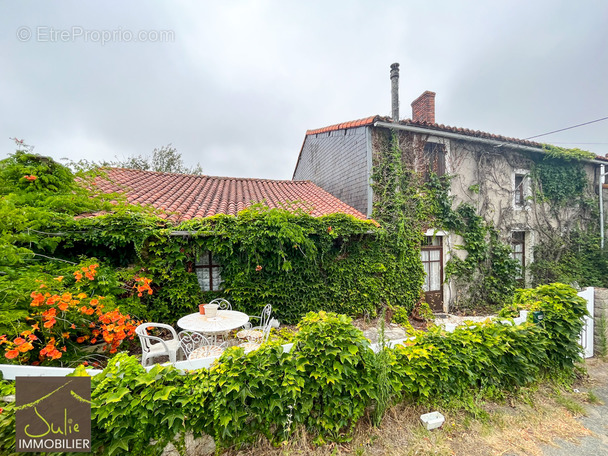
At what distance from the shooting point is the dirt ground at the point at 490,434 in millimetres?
2434

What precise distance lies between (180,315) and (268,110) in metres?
12.4

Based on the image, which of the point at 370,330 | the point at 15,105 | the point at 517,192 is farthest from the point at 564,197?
the point at 15,105

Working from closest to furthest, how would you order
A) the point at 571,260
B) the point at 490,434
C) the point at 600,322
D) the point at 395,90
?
the point at 490,434 → the point at 600,322 → the point at 395,90 → the point at 571,260

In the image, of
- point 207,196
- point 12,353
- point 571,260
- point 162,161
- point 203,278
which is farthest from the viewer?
point 162,161

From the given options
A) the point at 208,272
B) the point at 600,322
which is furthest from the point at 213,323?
Result: the point at 600,322

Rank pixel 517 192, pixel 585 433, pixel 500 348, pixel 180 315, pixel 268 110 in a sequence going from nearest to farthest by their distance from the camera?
pixel 585 433, pixel 500 348, pixel 180 315, pixel 517 192, pixel 268 110

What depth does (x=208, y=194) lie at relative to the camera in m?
7.31

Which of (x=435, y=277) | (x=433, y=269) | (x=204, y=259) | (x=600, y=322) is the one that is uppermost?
(x=204, y=259)

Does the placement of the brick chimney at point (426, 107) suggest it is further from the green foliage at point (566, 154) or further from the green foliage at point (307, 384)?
the green foliage at point (307, 384)

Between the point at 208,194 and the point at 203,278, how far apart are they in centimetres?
302

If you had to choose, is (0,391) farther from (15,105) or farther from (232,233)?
(15,105)

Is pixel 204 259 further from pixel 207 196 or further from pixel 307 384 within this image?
pixel 307 384

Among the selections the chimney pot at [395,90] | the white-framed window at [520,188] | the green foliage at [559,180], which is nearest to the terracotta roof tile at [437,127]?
the chimney pot at [395,90]

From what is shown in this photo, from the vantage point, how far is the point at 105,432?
6.58 ft
